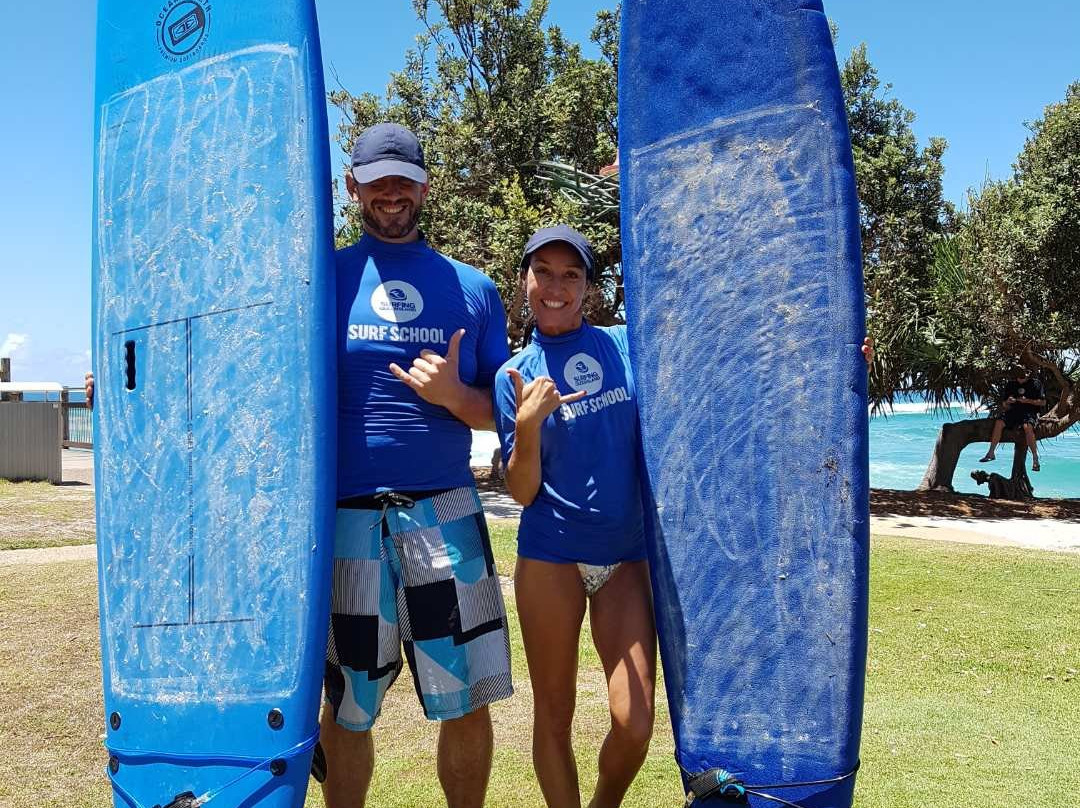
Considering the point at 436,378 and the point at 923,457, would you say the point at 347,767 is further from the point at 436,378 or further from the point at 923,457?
the point at 923,457

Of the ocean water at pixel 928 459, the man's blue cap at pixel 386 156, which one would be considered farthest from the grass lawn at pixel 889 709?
the ocean water at pixel 928 459

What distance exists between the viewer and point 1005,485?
41.6ft

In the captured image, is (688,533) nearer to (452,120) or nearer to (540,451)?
(540,451)

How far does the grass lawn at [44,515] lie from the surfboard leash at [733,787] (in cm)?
690

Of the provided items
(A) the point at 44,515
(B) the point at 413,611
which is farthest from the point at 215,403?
(A) the point at 44,515

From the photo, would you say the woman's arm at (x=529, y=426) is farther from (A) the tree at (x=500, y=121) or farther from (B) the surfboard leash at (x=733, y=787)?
(A) the tree at (x=500, y=121)

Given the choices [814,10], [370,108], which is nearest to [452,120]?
[370,108]

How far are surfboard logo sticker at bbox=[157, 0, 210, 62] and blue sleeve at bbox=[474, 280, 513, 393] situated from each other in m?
1.08

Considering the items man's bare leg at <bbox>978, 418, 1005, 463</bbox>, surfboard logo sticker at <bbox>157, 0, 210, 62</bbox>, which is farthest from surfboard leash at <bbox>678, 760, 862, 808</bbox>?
man's bare leg at <bbox>978, 418, 1005, 463</bbox>

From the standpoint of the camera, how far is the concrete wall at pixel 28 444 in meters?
12.8

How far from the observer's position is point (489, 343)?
2.50 m

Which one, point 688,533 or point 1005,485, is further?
point 1005,485

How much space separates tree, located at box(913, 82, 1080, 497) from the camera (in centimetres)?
1052

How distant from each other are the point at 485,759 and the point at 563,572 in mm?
537
